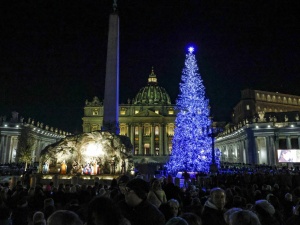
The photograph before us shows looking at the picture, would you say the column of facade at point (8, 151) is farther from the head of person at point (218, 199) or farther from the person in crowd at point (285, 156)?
the head of person at point (218, 199)

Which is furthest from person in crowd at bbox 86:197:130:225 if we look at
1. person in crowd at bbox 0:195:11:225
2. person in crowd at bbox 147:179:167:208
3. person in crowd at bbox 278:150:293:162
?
person in crowd at bbox 278:150:293:162

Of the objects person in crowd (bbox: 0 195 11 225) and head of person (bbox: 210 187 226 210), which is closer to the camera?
head of person (bbox: 210 187 226 210)

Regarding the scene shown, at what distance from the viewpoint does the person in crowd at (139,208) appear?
3441mm

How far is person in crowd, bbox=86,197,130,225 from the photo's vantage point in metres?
2.70

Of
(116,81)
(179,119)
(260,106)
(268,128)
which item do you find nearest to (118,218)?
(179,119)

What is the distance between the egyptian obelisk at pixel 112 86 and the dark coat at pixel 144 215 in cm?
3254

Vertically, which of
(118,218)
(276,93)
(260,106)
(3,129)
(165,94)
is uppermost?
(165,94)

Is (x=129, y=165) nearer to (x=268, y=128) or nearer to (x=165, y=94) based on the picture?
(x=268, y=128)

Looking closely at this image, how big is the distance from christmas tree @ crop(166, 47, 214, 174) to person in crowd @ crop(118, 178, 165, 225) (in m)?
24.8

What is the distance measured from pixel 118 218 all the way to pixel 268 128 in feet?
227

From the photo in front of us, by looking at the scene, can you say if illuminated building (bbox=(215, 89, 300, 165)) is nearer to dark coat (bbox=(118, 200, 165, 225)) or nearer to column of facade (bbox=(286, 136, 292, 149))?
column of facade (bbox=(286, 136, 292, 149))

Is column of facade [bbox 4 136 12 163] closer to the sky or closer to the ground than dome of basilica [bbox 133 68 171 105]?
closer to the ground

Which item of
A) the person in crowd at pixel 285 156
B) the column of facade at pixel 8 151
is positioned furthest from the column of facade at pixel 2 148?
the person in crowd at pixel 285 156

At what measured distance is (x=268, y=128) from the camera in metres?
64.8
